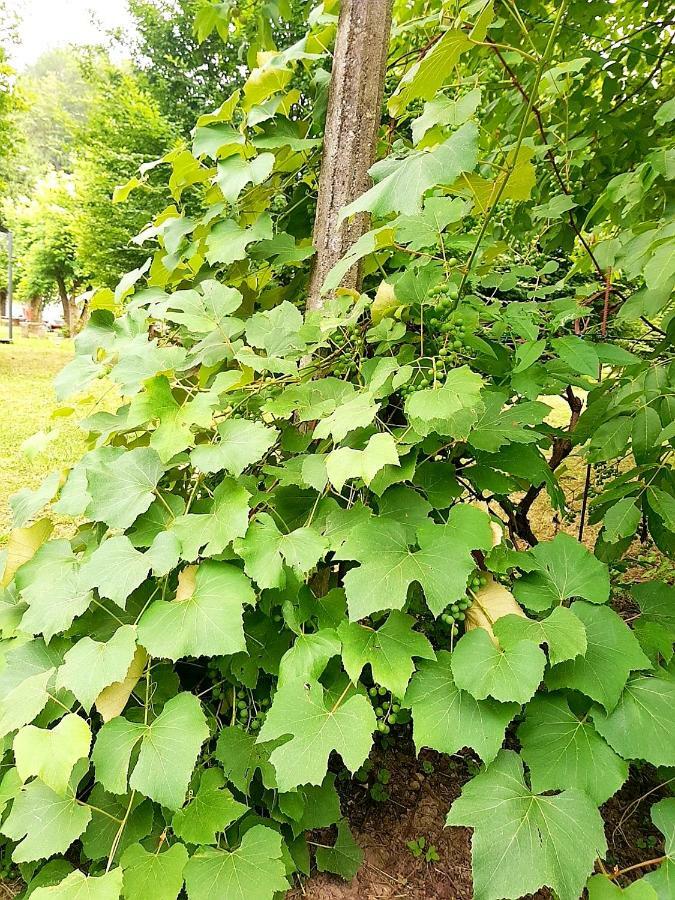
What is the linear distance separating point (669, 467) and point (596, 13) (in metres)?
1.68

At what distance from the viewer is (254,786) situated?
1151 mm

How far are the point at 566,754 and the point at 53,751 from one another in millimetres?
818

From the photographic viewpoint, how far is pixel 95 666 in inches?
35.1

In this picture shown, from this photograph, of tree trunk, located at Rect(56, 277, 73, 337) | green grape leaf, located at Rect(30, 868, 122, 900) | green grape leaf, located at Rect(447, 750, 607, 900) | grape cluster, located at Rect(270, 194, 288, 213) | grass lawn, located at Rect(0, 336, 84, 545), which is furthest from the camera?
tree trunk, located at Rect(56, 277, 73, 337)

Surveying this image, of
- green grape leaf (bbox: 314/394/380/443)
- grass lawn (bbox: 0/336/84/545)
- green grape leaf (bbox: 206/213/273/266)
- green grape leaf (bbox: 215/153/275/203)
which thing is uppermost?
green grape leaf (bbox: 215/153/275/203)

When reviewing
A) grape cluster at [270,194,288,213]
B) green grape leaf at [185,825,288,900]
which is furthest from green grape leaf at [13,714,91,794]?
grape cluster at [270,194,288,213]

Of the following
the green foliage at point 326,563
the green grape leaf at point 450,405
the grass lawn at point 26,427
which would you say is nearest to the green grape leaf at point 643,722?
the green foliage at point 326,563

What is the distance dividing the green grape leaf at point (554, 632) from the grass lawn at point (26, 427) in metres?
1.07

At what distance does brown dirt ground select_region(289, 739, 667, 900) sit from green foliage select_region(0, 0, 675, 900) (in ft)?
0.20

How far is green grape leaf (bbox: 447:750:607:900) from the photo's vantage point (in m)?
0.73

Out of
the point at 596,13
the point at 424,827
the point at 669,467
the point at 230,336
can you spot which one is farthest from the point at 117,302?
the point at 596,13

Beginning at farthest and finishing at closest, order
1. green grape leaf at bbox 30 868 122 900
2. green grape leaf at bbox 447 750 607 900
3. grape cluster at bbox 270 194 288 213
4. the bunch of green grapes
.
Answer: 1. grape cluster at bbox 270 194 288 213
2. the bunch of green grapes
3. green grape leaf at bbox 30 868 122 900
4. green grape leaf at bbox 447 750 607 900

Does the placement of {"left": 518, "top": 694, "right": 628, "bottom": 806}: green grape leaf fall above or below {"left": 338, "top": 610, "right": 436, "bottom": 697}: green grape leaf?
below

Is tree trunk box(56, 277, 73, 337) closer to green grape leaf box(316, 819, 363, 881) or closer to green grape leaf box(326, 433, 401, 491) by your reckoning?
green grape leaf box(316, 819, 363, 881)
